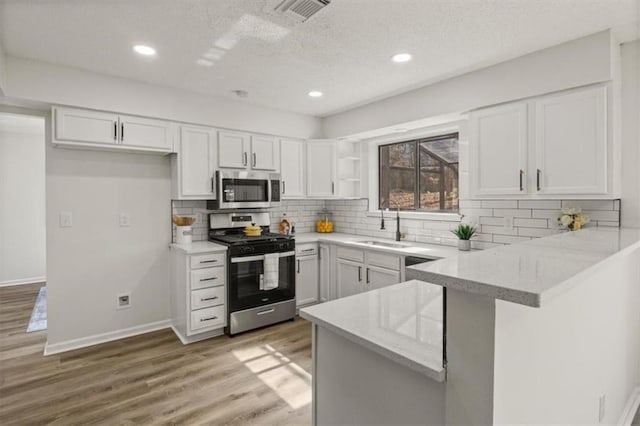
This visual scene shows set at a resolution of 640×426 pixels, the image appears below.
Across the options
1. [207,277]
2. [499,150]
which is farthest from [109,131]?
[499,150]

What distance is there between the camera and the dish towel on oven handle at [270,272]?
12.1ft

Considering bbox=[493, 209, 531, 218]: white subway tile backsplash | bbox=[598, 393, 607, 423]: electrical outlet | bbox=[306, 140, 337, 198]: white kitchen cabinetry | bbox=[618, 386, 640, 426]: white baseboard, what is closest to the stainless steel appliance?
bbox=[306, 140, 337, 198]: white kitchen cabinetry

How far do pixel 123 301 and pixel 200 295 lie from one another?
0.85 m

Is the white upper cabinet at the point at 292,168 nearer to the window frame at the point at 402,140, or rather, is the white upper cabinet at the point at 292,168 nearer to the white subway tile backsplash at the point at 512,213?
the window frame at the point at 402,140

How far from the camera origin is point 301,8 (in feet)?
6.73

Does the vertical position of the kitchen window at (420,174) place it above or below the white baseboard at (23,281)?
above

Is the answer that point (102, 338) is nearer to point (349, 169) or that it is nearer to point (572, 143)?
point (349, 169)

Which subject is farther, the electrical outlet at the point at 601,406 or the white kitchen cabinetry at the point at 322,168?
the white kitchen cabinetry at the point at 322,168

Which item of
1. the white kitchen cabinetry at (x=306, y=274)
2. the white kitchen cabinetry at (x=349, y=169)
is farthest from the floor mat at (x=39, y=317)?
the white kitchen cabinetry at (x=349, y=169)

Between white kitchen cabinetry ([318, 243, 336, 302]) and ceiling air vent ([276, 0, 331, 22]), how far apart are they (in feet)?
8.62

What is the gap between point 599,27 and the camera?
229cm

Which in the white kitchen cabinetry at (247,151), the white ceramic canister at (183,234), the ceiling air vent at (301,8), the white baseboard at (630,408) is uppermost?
the ceiling air vent at (301,8)

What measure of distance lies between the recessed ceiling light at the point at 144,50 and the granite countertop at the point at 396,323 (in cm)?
229

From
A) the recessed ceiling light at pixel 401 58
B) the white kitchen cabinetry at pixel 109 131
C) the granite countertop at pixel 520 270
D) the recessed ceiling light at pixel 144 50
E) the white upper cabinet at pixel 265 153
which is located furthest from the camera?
the white upper cabinet at pixel 265 153
